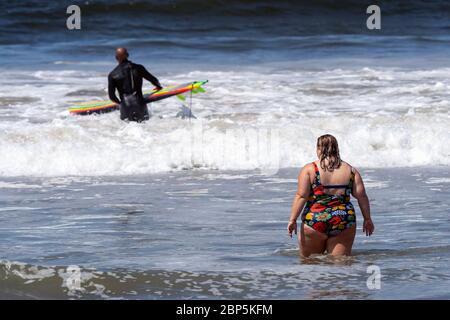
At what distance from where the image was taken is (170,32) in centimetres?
2584

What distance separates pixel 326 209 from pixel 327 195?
98 mm

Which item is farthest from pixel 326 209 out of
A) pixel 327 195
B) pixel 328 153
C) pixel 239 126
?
pixel 239 126

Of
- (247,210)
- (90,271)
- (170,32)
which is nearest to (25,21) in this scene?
(170,32)

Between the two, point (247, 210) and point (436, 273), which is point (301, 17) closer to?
point (247, 210)

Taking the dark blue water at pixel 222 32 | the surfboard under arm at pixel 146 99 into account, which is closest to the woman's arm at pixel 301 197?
the surfboard under arm at pixel 146 99

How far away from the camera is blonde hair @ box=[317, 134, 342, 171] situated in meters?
6.89

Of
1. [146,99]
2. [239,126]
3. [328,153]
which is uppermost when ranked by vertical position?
[146,99]

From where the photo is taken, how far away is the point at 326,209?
6.94 m

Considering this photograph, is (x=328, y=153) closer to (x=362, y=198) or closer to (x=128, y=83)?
(x=362, y=198)

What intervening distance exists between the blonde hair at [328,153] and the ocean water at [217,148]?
2.33 feet

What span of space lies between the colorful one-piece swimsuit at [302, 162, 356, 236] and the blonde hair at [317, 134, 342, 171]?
0.08m

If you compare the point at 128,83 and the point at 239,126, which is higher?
the point at 128,83

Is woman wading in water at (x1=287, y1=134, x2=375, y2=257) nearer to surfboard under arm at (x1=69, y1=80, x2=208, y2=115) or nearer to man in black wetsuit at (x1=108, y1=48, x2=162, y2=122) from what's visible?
man in black wetsuit at (x1=108, y1=48, x2=162, y2=122)

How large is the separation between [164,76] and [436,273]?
13.3 metres
